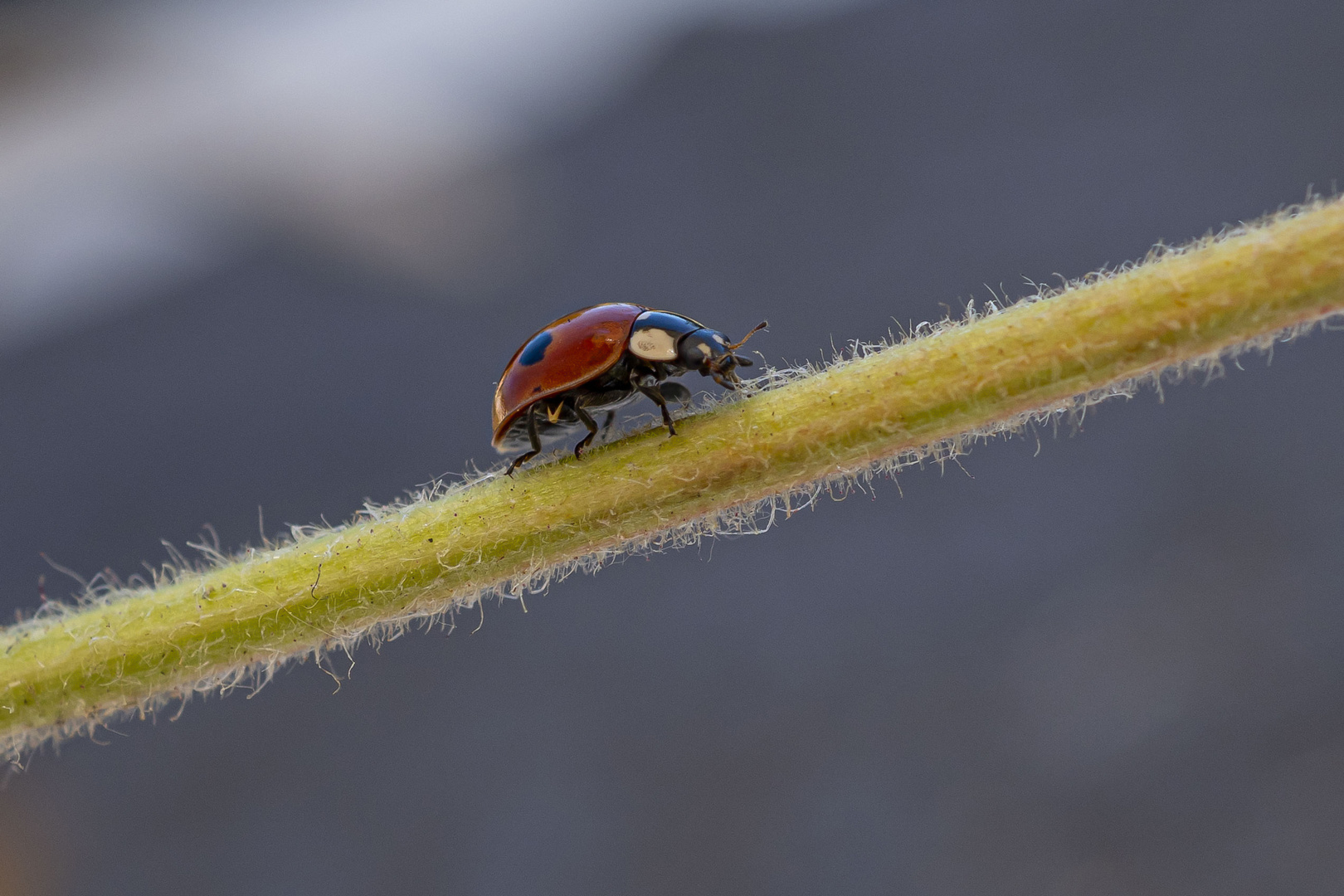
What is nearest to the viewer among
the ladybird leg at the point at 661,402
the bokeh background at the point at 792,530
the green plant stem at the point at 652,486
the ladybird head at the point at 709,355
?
the green plant stem at the point at 652,486

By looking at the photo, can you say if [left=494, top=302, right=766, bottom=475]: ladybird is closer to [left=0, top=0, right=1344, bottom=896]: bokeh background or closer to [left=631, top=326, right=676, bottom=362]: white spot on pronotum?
[left=631, top=326, right=676, bottom=362]: white spot on pronotum

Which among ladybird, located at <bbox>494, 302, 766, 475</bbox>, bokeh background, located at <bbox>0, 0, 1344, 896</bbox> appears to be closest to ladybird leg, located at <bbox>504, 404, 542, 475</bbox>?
ladybird, located at <bbox>494, 302, 766, 475</bbox>

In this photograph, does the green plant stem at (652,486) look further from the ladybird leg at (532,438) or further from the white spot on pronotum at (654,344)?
the white spot on pronotum at (654,344)

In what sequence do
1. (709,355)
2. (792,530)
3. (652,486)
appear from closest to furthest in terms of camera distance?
(652,486) < (709,355) < (792,530)

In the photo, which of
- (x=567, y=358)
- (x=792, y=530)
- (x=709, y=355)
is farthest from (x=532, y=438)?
(x=792, y=530)

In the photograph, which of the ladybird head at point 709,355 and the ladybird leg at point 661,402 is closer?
the ladybird leg at point 661,402

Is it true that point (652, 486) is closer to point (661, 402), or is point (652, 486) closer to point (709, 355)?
point (661, 402)

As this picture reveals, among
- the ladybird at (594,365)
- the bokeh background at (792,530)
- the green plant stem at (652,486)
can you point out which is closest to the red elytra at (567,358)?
the ladybird at (594,365)
